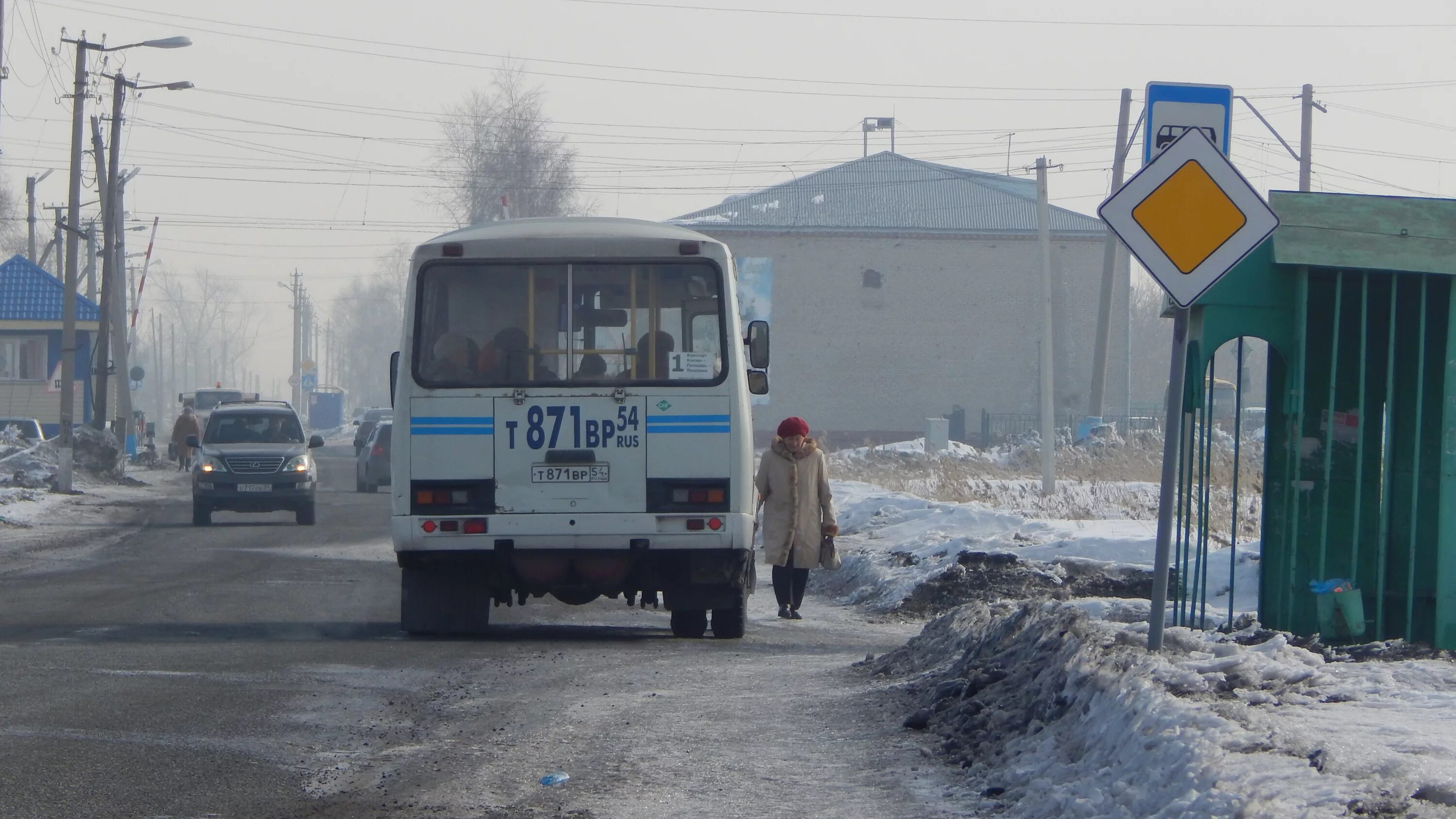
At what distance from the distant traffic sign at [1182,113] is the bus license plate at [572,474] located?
4.14 m

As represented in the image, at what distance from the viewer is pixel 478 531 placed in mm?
10695

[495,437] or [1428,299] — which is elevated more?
[1428,299]

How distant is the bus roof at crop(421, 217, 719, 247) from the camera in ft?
35.9

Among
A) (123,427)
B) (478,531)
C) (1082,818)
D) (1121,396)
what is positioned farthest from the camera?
(1121,396)

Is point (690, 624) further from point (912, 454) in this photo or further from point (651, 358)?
point (912, 454)

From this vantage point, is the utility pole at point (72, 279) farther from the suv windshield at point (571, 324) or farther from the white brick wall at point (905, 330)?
the white brick wall at point (905, 330)

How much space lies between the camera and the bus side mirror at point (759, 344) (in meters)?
11.0

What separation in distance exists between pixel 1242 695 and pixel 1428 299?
3.58 metres

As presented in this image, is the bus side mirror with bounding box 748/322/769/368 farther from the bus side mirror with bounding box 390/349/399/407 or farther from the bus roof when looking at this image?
the bus side mirror with bounding box 390/349/399/407

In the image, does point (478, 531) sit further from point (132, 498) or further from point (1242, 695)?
point (132, 498)

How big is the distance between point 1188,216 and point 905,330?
51714 millimetres

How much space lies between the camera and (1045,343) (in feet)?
83.7

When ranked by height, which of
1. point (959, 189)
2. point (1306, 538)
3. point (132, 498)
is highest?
point (959, 189)

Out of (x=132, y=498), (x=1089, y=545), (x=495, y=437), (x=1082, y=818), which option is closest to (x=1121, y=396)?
(x=132, y=498)
